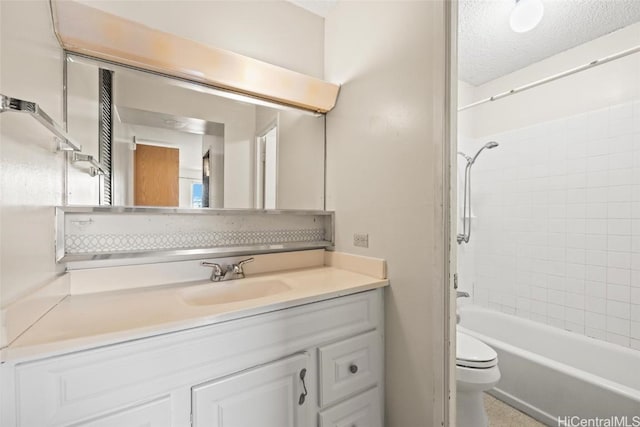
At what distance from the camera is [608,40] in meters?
1.74

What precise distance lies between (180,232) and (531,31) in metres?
2.48

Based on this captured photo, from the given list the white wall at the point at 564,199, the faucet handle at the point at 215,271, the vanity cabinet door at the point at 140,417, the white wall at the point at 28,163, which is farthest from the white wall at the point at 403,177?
the white wall at the point at 564,199

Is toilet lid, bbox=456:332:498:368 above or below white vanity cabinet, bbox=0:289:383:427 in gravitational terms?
below

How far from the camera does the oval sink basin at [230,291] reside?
1.10 metres

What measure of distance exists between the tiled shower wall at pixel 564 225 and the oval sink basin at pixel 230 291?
6.03 ft

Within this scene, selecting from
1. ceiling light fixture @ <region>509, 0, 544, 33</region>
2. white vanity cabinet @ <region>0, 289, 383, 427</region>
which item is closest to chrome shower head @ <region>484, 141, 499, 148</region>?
ceiling light fixture @ <region>509, 0, 544, 33</region>

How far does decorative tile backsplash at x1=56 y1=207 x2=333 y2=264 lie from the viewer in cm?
100

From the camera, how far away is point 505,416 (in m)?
1.51

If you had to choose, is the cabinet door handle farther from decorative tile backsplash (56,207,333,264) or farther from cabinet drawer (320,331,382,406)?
decorative tile backsplash (56,207,333,264)

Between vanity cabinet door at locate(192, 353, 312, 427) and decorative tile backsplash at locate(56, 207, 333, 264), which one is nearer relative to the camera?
vanity cabinet door at locate(192, 353, 312, 427)

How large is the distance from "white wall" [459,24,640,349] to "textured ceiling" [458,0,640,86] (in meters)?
0.12

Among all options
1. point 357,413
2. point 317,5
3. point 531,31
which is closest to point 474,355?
point 357,413

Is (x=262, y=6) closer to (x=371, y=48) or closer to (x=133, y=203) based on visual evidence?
(x=371, y=48)

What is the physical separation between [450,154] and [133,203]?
51.4 inches
